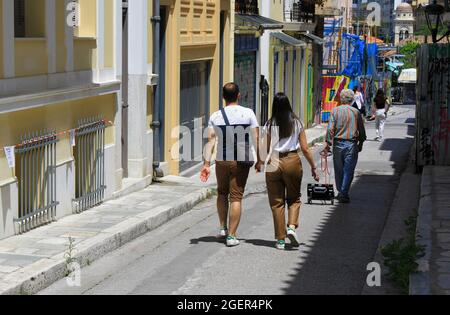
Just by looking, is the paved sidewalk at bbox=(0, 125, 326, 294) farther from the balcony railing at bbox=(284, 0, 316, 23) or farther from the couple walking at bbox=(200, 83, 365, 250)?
the balcony railing at bbox=(284, 0, 316, 23)

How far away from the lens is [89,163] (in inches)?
505

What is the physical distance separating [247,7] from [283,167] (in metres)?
16.0

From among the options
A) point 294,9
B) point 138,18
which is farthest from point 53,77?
point 294,9

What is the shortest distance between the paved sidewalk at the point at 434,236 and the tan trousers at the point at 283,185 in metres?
1.40

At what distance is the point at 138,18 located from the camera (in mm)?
15180

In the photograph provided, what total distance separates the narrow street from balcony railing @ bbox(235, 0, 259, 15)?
1120cm

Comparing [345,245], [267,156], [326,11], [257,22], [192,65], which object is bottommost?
[345,245]

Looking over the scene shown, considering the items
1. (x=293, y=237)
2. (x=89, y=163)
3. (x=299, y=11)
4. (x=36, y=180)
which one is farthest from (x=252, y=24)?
(x=293, y=237)

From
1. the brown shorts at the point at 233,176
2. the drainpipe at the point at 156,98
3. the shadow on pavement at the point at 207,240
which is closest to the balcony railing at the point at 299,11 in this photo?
the drainpipe at the point at 156,98

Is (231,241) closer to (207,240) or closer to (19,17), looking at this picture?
(207,240)

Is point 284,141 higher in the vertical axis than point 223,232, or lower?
higher

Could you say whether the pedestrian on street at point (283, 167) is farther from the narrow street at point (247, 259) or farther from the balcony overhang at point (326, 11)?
the balcony overhang at point (326, 11)

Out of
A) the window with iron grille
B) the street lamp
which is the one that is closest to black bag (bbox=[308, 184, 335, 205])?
the window with iron grille
